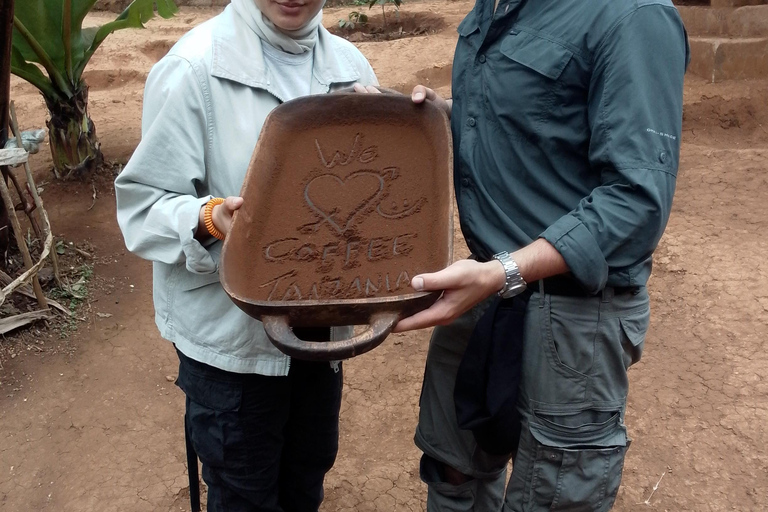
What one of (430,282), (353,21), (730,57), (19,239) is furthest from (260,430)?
(353,21)

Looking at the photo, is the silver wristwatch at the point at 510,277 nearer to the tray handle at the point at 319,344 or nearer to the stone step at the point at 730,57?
the tray handle at the point at 319,344

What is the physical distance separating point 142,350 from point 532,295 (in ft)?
7.41

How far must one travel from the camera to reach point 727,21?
5.21 metres

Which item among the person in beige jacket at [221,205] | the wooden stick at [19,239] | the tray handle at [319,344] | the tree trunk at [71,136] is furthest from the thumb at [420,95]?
the tree trunk at [71,136]

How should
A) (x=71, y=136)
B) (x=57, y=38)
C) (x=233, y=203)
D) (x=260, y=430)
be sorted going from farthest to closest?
1. (x=71, y=136)
2. (x=57, y=38)
3. (x=260, y=430)
4. (x=233, y=203)

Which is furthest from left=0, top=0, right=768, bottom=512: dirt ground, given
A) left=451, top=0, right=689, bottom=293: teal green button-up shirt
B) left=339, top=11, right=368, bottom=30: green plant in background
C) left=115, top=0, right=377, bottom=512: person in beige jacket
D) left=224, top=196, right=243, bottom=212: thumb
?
left=339, top=11, right=368, bottom=30: green plant in background

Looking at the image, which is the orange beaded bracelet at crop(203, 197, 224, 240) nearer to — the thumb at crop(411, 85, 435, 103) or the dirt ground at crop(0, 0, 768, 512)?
the thumb at crop(411, 85, 435, 103)

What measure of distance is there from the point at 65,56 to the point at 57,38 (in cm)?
11

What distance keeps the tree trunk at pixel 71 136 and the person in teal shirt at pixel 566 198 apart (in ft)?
11.3

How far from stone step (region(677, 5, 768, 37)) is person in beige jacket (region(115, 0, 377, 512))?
14.5ft

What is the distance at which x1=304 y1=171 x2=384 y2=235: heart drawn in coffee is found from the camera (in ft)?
5.08

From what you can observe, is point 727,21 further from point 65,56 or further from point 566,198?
point 566,198

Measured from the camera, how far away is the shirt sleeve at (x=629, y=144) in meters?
1.20

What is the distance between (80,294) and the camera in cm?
348
